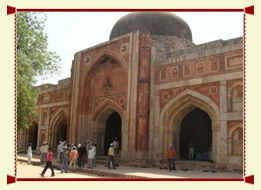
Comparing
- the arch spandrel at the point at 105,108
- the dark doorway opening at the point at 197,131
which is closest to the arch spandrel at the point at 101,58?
the arch spandrel at the point at 105,108

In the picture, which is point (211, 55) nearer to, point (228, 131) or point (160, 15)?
point (228, 131)

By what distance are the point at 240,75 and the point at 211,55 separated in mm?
1555

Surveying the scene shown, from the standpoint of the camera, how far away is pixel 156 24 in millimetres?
17781

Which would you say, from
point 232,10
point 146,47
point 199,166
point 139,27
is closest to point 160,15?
point 139,27

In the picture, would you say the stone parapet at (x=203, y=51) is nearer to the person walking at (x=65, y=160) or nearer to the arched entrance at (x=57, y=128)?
the person walking at (x=65, y=160)

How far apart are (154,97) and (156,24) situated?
547 centimetres

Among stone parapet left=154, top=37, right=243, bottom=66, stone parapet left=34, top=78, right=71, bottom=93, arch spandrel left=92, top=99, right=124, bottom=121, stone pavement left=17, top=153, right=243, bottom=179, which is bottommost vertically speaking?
stone pavement left=17, top=153, right=243, bottom=179

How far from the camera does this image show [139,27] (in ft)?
58.2

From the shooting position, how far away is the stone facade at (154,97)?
11.7 meters

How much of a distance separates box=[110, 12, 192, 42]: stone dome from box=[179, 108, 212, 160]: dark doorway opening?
185 inches

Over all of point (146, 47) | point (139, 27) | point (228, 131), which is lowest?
point (228, 131)

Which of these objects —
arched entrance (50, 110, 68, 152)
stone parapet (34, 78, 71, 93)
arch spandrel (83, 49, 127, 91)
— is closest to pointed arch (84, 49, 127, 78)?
arch spandrel (83, 49, 127, 91)

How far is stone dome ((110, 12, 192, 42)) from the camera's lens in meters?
17.7

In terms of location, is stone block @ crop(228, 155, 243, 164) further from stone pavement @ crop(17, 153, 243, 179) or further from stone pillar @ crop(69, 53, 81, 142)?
stone pillar @ crop(69, 53, 81, 142)
